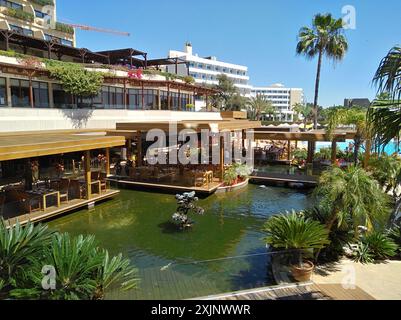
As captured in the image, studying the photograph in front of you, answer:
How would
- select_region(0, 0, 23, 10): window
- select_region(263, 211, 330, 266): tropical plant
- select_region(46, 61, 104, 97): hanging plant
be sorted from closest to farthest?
1. select_region(263, 211, 330, 266): tropical plant
2. select_region(46, 61, 104, 97): hanging plant
3. select_region(0, 0, 23, 10): window

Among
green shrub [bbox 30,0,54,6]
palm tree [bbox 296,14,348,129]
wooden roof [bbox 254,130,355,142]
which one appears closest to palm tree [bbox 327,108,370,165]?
wooden roof [bbox 254,130,355,142]

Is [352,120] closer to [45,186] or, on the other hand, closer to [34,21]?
[45,186]

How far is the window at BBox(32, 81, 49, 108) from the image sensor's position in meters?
23.5

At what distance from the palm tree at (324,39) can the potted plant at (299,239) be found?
2402cm

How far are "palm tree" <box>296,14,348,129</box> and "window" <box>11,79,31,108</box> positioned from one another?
919 inches

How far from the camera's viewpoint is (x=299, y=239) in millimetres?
8219

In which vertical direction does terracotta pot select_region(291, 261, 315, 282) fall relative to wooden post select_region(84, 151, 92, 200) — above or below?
below

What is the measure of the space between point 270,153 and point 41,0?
33.8 m

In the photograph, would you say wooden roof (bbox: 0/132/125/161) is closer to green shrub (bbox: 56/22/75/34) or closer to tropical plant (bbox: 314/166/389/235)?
tropical plant (bbox: 314/166/389/235)

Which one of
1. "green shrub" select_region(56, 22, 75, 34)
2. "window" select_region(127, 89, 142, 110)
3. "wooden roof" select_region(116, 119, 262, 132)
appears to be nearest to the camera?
"wooden roof" select_region(116, 119, 262, 132)

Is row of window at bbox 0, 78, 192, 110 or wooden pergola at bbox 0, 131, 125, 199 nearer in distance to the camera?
wooden pergola at bbox 0, 131, 125, 199

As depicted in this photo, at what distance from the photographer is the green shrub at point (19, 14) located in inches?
1327

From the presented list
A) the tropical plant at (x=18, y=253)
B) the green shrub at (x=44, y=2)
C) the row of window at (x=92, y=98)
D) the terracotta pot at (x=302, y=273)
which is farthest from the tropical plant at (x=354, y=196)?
the green shrub at (x=44, y=2)

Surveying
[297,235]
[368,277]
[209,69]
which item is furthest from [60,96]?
[209,69]
